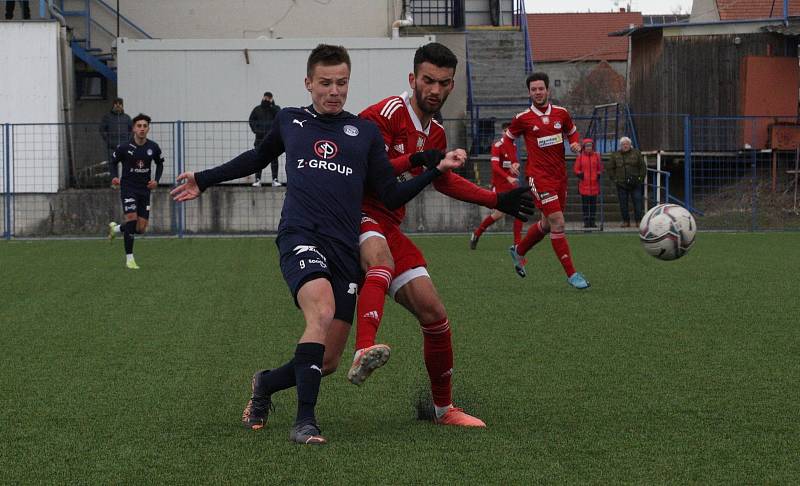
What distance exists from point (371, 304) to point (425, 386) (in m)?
1.73

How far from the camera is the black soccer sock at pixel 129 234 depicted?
16297 millimetres

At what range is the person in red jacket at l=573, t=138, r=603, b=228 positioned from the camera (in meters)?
24.4

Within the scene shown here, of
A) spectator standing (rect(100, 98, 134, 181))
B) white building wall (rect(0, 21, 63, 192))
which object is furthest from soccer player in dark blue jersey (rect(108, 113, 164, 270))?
white building wall (rect(0, 21, 63, 192))

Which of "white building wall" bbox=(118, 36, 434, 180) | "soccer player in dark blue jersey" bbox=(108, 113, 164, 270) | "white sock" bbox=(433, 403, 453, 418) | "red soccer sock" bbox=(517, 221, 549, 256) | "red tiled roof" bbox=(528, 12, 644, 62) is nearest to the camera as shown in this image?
"white sock" bbox=(433, 403, 453, 418)

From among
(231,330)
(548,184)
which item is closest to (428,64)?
(231,330)

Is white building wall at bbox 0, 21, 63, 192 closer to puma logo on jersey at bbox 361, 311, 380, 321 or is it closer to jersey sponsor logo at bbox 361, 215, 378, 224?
jersey sponsor logo at bbox 361, 215, 378, 224

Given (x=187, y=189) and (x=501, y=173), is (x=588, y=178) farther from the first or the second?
(x=187, y=189)

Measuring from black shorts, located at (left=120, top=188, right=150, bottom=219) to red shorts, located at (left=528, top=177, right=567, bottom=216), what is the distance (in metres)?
6.27

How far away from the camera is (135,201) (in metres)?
17.0

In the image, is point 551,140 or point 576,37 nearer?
point 551,140

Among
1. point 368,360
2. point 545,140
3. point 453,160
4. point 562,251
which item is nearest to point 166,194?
point 545,140

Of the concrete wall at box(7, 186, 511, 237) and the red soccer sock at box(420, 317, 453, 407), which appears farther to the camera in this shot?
the concrete wall at box(7, 186, 511, 237)

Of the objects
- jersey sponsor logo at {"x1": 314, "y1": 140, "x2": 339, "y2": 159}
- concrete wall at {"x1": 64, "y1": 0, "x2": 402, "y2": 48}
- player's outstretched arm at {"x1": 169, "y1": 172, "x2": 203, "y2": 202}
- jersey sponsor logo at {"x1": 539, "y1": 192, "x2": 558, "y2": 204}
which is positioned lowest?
player's outstretched arm at {"x1": 169, "y1": 172, "x2": 203, "y2": 202}

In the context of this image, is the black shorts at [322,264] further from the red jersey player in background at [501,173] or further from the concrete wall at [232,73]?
the concrete wall at [232,73]
